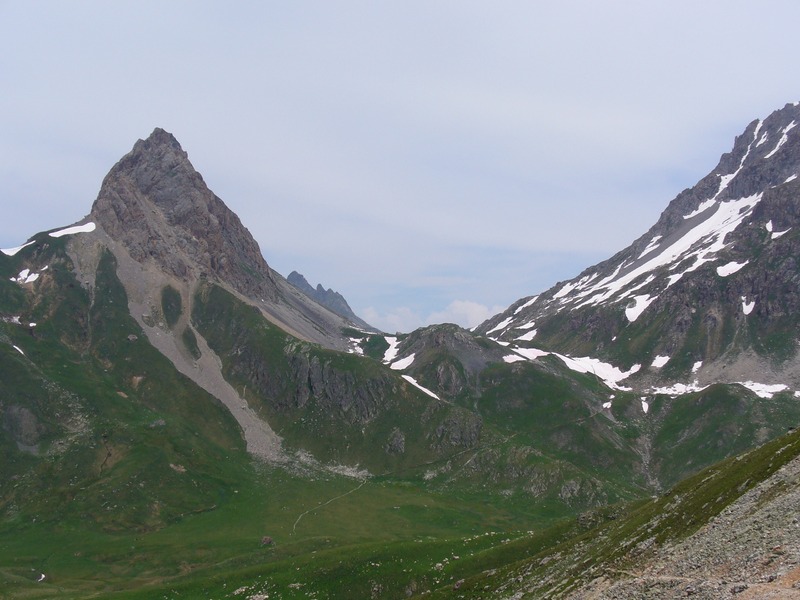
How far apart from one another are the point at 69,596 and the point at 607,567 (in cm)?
10235

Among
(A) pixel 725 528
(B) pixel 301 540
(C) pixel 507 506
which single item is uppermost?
(A) pixel 725 528

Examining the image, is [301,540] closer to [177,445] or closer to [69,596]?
[69,596]

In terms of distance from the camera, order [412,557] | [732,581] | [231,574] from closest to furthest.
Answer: [732,581] → [412,557] → [231,574]

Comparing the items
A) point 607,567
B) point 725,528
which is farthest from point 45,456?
point 725,528

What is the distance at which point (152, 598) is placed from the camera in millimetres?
105812

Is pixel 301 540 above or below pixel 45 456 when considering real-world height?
below

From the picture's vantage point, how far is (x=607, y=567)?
57.2 m

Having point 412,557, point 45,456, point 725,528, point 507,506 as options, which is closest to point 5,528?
point 45,456

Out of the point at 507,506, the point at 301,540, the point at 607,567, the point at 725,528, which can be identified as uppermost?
the point at 725,528

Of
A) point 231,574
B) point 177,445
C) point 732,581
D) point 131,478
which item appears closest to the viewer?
point 732,581

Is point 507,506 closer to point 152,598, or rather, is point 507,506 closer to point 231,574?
point 231,574

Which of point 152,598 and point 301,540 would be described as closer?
point 152,598

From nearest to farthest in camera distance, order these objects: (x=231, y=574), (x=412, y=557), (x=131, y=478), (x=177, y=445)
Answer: (x=412, y=557) → (x=231, y=574) → (x=131, y=478) → (x=177, y=445)

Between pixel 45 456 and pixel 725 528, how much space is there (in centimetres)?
18307
